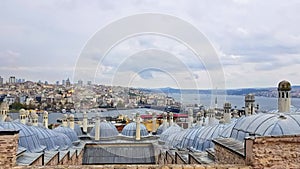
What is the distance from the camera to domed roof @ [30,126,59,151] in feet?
48.3

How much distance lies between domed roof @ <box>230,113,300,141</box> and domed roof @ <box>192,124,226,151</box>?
4334mm

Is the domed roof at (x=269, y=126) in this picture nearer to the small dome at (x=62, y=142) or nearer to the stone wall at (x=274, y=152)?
the stone wall at (x=274, y=152)

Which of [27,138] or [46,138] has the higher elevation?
[27,138]

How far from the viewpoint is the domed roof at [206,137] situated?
13016 millimetres

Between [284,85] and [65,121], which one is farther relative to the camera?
[65,121]

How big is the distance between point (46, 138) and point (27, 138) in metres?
2.49

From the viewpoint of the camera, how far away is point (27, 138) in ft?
42.4

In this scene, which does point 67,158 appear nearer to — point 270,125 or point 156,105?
point 270,125

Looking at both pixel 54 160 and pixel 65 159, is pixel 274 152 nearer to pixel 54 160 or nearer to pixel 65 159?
pixel 54 160

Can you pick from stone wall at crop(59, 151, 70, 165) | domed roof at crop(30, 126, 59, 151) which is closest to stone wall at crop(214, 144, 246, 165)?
stone wall at crop(59, 151, 70, 165)

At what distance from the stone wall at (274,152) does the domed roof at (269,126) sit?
1864 millimetres

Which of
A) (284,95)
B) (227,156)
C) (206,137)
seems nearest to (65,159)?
(206,137)

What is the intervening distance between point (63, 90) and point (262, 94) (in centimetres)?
1806

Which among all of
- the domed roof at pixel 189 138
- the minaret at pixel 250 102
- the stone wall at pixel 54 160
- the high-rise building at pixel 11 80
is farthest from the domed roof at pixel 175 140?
the high-rise building at pixel 11 80
